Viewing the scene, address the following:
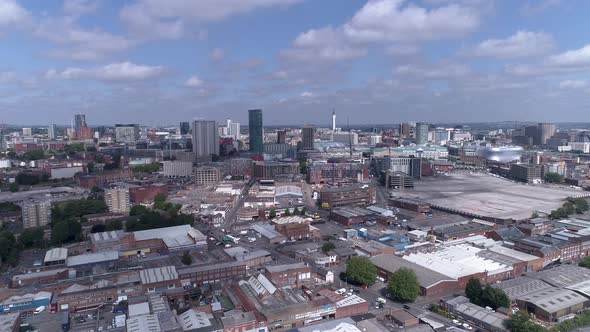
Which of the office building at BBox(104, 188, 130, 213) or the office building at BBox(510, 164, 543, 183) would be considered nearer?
the office building at BBox(104, 188, 130, 213)

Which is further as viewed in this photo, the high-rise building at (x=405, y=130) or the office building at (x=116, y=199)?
the high-rise building at (x=405, y=130)

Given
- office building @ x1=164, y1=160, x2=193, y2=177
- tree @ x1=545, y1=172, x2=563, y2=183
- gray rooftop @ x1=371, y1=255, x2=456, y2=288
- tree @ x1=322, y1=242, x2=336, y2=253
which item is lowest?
gray rooftop @ x1=371, y1=255, x2=456, y2=288

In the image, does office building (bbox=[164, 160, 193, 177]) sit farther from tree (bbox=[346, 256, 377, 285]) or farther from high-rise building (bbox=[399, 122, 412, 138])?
high-rise building (bbox=[399, 122, 412, 138])

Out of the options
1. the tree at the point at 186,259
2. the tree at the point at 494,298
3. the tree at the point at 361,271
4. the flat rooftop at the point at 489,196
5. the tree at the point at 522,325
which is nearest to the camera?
the tree at the point at 522,325

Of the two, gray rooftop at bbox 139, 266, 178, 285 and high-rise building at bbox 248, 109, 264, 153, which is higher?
high-rise building at bbox 248, 109, 264, 153

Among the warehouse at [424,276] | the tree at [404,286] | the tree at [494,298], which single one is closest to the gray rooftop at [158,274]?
the tree at [404,286]

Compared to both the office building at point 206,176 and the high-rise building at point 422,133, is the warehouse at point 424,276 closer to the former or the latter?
the office building at point 206,176

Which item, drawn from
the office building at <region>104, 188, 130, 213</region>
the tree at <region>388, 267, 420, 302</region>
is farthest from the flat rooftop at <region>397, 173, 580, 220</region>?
the office building at <region>104, 188, 130, 213</region>

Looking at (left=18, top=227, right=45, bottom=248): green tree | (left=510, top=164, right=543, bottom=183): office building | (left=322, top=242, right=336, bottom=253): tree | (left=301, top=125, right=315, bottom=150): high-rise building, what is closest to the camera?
(left=322, top=242, right=336, bottom=253): tree
